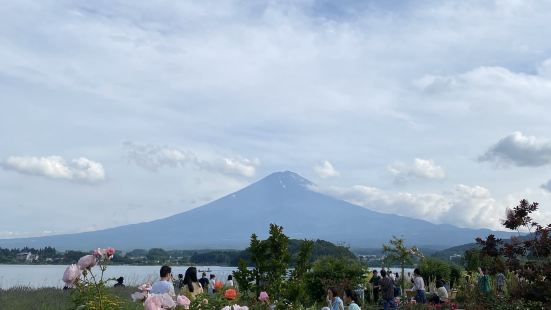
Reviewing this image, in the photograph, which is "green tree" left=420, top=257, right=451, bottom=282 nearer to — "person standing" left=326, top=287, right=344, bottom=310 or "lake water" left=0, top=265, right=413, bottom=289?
"lake water" left=0, top=265, right=413, bottom=289

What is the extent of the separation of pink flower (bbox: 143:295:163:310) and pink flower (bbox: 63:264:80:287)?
1073 millimetres

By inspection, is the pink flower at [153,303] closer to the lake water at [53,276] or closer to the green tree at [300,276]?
the lake water at [53,276]

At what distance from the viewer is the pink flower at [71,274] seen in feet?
17.2

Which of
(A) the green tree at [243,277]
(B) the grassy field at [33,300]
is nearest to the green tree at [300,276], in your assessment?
(A) the green tree at [243,277]

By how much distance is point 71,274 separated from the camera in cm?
525

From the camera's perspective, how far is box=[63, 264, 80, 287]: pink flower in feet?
17.2

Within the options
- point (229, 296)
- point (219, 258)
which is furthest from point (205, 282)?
point (219, 258)

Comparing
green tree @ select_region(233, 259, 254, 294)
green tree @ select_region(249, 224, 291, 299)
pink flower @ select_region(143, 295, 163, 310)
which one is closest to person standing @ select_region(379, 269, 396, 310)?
green tree @ select_region(249, 224, 291, 299)

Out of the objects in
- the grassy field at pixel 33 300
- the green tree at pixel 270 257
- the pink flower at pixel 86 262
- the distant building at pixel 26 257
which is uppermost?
the distant building at pixel 26 257

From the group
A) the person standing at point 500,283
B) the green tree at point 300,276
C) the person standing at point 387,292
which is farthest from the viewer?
the person standing at point 500,283

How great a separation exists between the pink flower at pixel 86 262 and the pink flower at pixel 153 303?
105 centimetres

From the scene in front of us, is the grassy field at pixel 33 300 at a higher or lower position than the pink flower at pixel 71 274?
lower

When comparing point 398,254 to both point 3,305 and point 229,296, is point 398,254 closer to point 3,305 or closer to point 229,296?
point 3,305

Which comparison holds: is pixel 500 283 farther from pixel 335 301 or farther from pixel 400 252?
pixel 335 301
